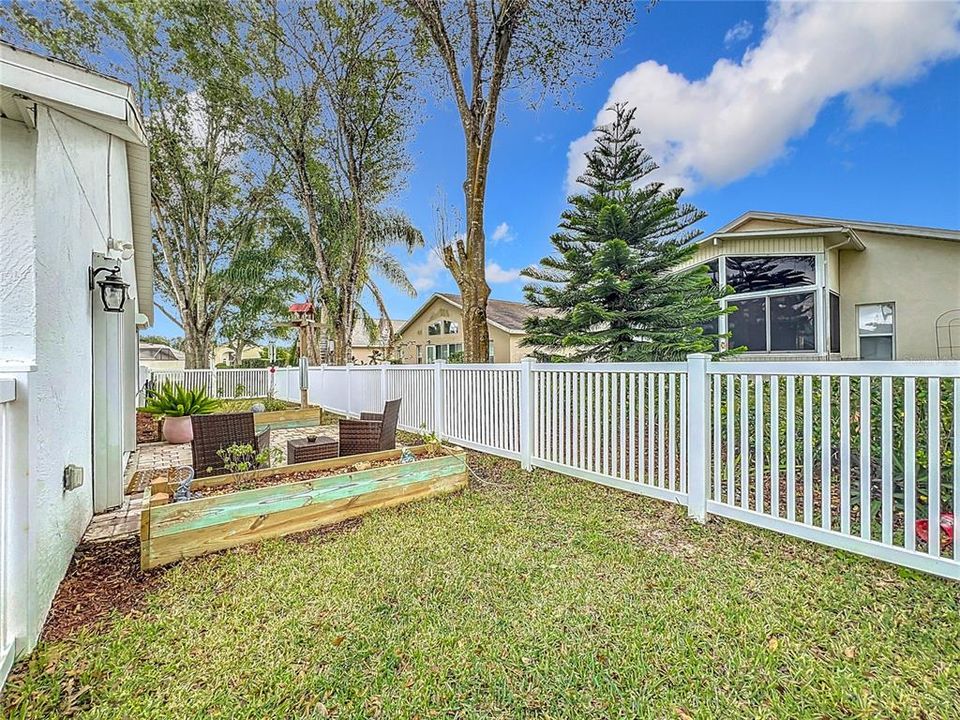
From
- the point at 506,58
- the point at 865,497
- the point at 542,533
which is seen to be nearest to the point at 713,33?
the point at 506,58

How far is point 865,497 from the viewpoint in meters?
2.80

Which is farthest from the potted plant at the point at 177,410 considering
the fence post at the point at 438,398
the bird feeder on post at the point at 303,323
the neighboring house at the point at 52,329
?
the fence post at the point at 438,398

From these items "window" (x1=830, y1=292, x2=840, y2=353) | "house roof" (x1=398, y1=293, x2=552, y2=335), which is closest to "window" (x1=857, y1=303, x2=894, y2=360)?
"window" (x1=830, y1=292, x2=840, y2=353)

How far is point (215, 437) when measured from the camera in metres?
4.45

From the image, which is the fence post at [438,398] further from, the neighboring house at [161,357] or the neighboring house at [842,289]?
the neighboring house at [161,357]

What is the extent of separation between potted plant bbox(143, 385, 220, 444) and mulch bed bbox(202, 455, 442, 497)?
401 centimetres

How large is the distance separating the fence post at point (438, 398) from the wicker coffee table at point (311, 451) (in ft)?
6.78

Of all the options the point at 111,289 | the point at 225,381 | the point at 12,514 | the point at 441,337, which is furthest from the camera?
the point at 441,337

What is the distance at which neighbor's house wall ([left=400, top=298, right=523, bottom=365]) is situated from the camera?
19250 millimetres

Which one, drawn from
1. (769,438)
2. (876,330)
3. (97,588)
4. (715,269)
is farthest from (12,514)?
(876,330)

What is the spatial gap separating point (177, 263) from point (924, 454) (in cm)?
2047

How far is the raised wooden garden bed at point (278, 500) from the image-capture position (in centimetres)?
302

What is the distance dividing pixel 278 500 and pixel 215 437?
5.03 ft

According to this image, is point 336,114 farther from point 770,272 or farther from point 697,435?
point 697,435
